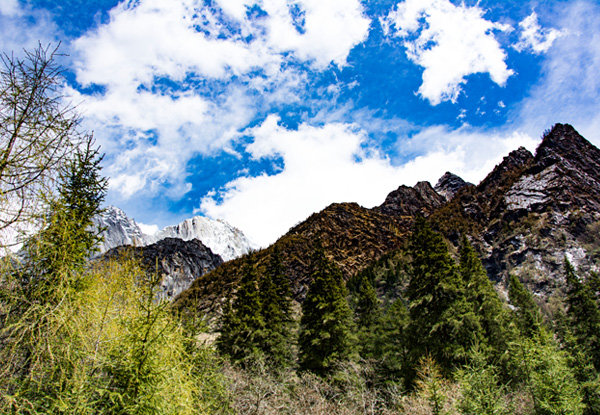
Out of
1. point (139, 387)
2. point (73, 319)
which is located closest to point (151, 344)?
point (139, 387)

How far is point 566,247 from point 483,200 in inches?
2228

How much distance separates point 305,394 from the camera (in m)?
14.4

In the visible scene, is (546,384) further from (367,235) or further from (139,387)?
(367,235)

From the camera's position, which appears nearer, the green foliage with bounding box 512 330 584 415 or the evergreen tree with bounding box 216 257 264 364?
the green foliage with bounding box 512 330 584 415

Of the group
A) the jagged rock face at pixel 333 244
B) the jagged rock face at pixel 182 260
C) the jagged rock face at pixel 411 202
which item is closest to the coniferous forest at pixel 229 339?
the jagged rock face at pixel 333 244

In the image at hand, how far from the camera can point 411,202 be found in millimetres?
155250

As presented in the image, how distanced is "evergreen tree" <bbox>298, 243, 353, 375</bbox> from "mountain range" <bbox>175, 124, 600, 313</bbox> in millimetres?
48767

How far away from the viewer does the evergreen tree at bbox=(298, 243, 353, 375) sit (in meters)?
20.3

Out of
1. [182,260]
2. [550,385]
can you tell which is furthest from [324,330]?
[182,260]

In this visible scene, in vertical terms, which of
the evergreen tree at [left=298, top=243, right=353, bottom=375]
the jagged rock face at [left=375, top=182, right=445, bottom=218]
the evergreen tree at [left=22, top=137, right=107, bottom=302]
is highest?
the jagged rock face at [left=375, top=182, right=445, bottom=218]

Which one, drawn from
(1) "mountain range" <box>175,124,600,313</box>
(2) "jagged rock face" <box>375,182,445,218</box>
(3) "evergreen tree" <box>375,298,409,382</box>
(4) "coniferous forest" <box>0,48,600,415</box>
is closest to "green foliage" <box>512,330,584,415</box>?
(4) "coniferous forest" <box>0,48,600,415</box>

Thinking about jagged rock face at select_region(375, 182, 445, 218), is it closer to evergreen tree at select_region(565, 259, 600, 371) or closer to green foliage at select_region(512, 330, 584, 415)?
evergreen tree at select_region(565, 259, 600, 371)

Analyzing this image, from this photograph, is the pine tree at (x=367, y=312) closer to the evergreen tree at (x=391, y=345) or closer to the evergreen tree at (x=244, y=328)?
the evergreen tree at (x=391, y=345)

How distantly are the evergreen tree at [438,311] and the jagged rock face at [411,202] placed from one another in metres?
127
